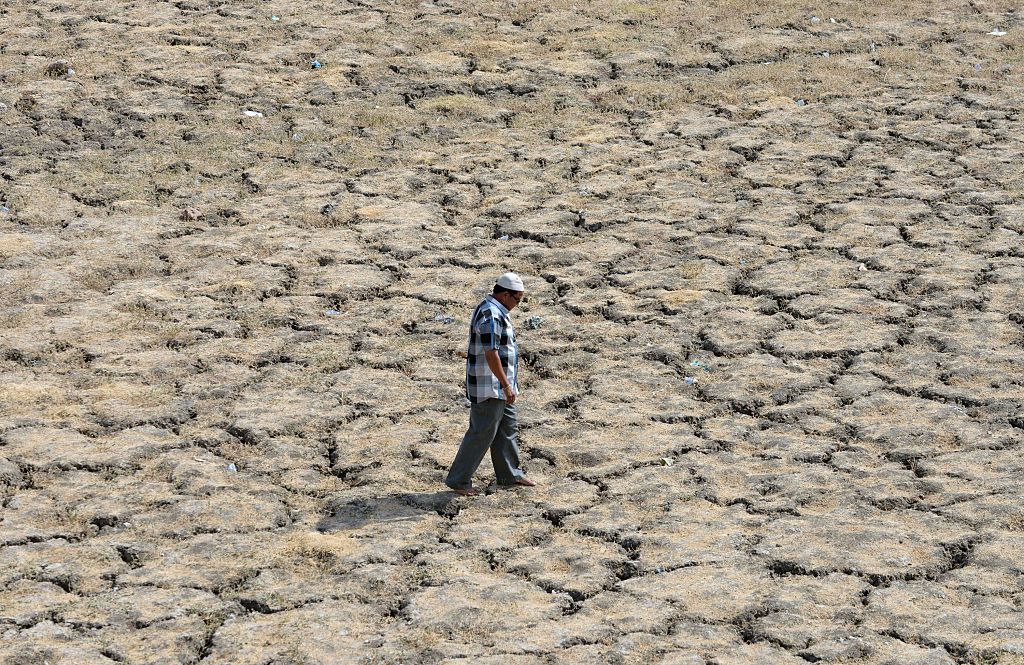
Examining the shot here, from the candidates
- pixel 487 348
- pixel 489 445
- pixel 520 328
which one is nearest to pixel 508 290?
pixel 487 348

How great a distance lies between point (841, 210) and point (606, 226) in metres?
1.59

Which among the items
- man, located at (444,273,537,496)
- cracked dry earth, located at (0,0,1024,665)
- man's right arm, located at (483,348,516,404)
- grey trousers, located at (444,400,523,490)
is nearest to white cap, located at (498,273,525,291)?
man, located at (444,273,537,496)

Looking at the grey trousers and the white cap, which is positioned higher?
the white cap

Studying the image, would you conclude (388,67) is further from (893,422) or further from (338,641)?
(338,641)

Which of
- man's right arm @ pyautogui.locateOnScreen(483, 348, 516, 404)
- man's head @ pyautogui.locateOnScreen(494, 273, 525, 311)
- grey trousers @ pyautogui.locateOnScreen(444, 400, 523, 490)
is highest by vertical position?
man's head @ pyautogui.locateOnScreen(494, 273, 525, 311)

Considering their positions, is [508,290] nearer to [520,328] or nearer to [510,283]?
[510,283]

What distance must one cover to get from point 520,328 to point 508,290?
1736mm

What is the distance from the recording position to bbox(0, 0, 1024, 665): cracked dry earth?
590cm

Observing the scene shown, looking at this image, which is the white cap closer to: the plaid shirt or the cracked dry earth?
the plaid shirt

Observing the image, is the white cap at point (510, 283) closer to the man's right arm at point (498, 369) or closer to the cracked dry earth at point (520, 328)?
the man's right arm at point (498, 369)

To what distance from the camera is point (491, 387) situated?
6.58 m

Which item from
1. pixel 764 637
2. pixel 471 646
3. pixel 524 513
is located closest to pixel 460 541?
pixel 524 513

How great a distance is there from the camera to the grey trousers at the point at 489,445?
6645mm

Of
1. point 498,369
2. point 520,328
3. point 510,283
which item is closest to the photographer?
point 498,369
